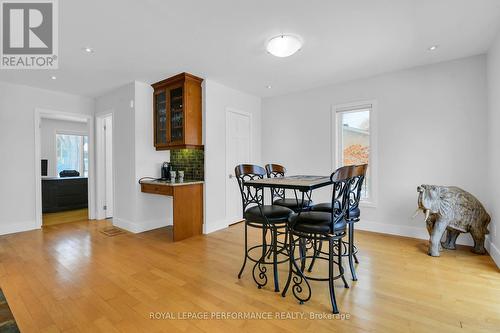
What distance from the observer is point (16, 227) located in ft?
14.3

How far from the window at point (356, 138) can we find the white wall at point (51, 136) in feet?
24.8

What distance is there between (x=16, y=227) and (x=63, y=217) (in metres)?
1.15

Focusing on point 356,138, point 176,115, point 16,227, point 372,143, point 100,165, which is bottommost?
point 16,227

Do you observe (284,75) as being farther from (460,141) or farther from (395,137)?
(460,141)

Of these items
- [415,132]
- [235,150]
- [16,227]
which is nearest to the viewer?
[415,132]

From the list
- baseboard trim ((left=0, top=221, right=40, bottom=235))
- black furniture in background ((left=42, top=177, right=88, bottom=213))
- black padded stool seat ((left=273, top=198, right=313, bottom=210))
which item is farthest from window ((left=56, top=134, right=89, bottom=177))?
black padded stool seat ((left=273, top=198, right=313, bottom=210))

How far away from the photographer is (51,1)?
86.3 inches

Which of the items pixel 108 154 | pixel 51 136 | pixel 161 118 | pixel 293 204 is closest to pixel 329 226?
pixel 293 204

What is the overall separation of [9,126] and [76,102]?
1150mm

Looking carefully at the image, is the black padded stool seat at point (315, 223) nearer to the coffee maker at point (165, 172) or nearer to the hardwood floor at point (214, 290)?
the hardwood floor at point (214, 290)

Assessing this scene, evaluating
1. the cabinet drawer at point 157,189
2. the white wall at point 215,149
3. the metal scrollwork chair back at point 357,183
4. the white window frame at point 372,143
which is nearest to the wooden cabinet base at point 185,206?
the cabinet drawer at point 157,189

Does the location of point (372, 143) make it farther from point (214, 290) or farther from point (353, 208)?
point (214, 290)

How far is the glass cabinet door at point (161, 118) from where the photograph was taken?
173 inches

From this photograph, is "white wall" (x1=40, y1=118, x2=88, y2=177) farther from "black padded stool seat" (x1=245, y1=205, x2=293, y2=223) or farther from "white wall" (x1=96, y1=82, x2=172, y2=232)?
"black padded stool seat" (x1=245, y1=205, x2=293, y2=223)
